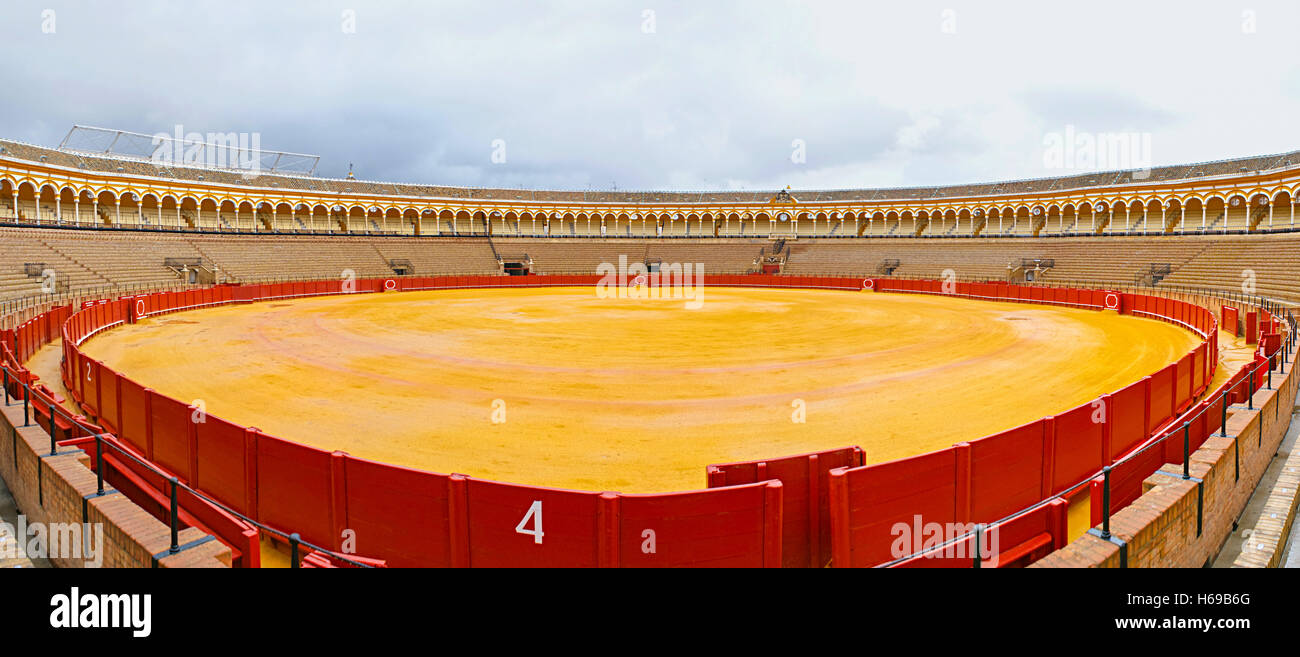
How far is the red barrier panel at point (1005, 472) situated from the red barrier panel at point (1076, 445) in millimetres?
366

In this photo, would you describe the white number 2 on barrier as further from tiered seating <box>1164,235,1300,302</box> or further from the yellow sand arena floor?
tiered seating <box>1164,235,1300,302</box>

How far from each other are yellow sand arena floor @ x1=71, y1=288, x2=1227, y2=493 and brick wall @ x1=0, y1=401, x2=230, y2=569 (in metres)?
2.96

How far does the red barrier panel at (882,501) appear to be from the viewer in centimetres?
552

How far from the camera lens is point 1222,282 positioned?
32594mm

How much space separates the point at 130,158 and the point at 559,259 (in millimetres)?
38027

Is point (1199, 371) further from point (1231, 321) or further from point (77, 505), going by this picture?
point (77, 505)

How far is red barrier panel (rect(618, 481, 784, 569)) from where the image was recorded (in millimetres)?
4906

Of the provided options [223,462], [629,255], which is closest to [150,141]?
[629,255]

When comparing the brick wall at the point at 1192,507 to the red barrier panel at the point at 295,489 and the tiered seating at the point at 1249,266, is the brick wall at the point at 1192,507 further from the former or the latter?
the tiered seating at the point at 1249,266

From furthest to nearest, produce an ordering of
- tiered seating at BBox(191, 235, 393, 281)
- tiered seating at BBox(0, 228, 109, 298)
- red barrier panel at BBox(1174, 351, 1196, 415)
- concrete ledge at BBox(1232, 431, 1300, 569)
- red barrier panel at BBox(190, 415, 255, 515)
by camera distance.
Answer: tiered seating at BBox(191, 235, 393, 281)
tiered seating at BBox(0, 228, 109, 298)
red barrier panel at BBox(1174, 351, 1196, 415)
red barrier panel at BBox(190, 415, 255, 515)
concrete ledge at BBox(1232, 431, 1300, 569)

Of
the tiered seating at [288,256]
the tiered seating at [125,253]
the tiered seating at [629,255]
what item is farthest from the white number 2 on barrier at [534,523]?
the tiered seating at [288,256]

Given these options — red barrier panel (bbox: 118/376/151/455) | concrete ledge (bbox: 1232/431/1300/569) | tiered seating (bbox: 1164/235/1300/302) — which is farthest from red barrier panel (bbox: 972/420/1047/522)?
tiered seating (bbox: 1164/235/1300/302)

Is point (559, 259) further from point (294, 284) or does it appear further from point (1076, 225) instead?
point (1076, 225)
